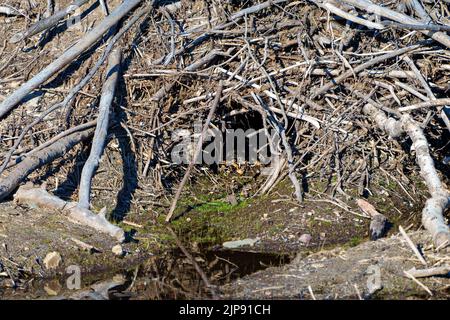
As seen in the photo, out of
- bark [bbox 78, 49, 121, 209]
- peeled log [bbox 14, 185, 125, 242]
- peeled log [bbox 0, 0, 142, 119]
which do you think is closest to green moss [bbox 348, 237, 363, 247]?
peeled log [bbox 14, 185, 125, 242]

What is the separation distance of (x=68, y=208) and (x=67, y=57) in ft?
4.86

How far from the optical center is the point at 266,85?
7164 millimetres

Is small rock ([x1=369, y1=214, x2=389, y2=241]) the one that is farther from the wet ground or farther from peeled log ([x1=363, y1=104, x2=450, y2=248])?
peeled log ([x1=363, y1=104, x2=450, y2=248])

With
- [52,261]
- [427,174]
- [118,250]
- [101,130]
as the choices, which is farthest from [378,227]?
[52,261]

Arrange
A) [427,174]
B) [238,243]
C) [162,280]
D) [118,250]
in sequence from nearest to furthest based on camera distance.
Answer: [162,280]
[118,250]
[427,174]
[238,243]

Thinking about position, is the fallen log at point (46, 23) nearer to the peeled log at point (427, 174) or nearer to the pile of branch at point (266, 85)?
the pile of branch at point (266, 85)

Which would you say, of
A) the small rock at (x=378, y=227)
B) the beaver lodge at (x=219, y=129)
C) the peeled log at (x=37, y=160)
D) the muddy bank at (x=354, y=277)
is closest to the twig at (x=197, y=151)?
the beaver lodge at (x=219, y=129)

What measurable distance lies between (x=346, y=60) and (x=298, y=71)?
432 millimetres

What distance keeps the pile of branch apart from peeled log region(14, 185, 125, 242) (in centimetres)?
38

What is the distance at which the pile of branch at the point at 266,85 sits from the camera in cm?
692

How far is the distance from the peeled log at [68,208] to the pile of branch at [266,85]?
15.0 inches

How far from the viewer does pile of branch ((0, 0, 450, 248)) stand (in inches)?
272

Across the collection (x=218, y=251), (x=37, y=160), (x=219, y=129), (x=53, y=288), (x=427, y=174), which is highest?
(x=219, y=129)

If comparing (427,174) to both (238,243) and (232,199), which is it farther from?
(232,199)
